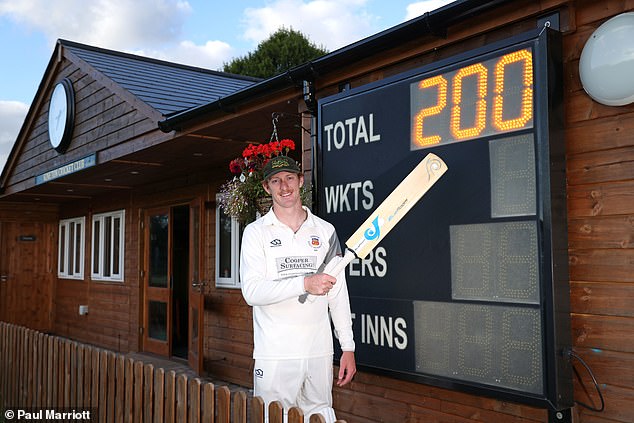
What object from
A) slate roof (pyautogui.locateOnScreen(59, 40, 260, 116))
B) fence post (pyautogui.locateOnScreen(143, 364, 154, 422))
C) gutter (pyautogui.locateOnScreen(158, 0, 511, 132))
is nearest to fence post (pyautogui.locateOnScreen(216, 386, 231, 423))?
fence post (pyautogui.locateOnScreen(143, 364, 154, 422))

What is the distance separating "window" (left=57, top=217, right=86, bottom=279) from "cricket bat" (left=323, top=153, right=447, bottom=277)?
10.4m

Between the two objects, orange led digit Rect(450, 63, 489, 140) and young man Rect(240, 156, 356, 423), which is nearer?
young man Rect(240, 156, 356, 423)

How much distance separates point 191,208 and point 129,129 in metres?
1.80

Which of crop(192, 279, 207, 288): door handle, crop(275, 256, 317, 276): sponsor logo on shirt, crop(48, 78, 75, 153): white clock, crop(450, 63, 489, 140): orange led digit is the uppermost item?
crop(48, 78, 75, 153): white clock

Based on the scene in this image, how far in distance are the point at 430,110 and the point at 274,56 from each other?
2651 centimetres

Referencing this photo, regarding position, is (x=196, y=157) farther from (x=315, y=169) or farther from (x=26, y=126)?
(x=26, y=126)

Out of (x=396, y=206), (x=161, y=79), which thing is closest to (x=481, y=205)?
(x=396, y=206)

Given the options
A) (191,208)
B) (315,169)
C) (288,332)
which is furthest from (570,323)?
(191,208)

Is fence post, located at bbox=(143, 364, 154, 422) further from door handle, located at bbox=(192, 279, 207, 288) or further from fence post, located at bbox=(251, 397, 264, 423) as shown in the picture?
door handle, located at bbox=(192, 279, 207, 288)

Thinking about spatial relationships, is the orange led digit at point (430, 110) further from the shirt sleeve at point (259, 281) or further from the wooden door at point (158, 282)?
the wooden door at point (158, 282)

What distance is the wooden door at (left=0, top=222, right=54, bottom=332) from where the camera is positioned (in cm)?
1274

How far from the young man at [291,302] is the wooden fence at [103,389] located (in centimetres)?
22

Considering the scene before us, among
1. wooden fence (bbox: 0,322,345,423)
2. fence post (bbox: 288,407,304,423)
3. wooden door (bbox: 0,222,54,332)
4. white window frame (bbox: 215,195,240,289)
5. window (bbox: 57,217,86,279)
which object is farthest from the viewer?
wooden door (bbox: 0,222,54,332)

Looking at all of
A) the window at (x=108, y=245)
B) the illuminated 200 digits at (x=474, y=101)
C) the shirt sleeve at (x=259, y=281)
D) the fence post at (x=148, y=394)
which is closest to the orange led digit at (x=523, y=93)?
the illuminated 200 digits at (x=474, y=101)
